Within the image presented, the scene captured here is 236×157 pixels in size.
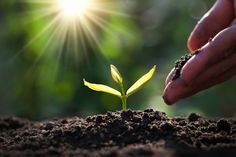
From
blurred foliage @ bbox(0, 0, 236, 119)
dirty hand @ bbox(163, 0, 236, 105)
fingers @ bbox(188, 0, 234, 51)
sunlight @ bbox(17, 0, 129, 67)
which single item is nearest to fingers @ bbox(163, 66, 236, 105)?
dirty hand @ bbox(163, 0, 236, 105)

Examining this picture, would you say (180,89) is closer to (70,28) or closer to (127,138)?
(127,138)

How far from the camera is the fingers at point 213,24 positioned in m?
2.24

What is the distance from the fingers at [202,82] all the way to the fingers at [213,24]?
1.45 ft

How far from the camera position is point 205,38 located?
2.25m

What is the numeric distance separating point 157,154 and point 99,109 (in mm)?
2990

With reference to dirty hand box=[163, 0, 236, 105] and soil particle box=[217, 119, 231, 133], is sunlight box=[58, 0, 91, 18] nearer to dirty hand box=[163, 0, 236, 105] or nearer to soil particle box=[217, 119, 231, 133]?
dirty hand box=[163, 0, 236, 105]

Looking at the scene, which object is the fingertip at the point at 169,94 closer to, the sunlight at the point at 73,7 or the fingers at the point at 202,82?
the fingers at the point at 202,82

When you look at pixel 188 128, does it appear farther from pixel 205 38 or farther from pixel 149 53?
pixel 149 53

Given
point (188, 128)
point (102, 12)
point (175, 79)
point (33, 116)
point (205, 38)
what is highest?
point (102, 12)

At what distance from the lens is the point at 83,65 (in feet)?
14.4

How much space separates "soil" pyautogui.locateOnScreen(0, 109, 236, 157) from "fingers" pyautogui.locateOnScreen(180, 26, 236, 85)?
0.22m

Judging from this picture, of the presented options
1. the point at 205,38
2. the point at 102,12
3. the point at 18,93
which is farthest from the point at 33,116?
the point at 205,38

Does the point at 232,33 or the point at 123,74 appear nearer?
the point at 232,33

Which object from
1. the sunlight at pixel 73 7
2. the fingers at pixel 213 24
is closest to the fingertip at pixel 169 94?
Answer: the fingers at pixel 213 24
